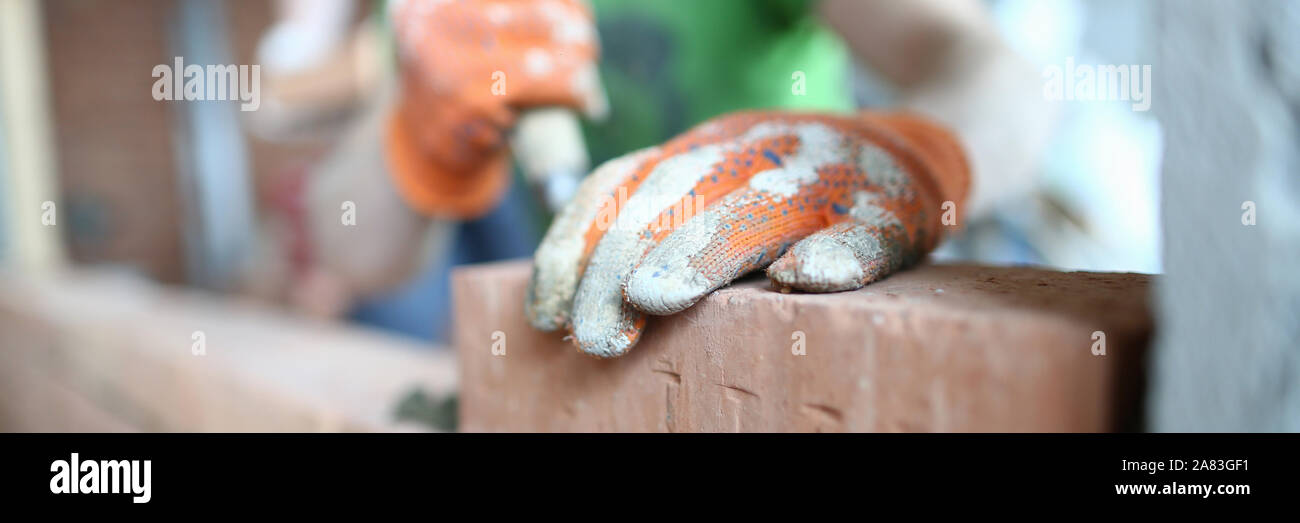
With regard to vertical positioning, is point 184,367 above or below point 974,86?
below

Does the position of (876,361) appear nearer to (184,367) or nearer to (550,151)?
(550,151)

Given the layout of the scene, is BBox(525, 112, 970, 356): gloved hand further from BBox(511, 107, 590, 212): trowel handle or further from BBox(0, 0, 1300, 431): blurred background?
BBox(511, 107, 590, 212): trowel handle

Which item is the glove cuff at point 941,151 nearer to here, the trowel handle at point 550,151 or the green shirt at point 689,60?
the trowel handle at point 550,151

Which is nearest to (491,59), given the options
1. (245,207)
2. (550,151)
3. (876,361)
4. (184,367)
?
(550,151)

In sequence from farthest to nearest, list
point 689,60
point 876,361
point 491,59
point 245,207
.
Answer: point 245,207 < point 689,60 < point 491,59 < point 876,361
